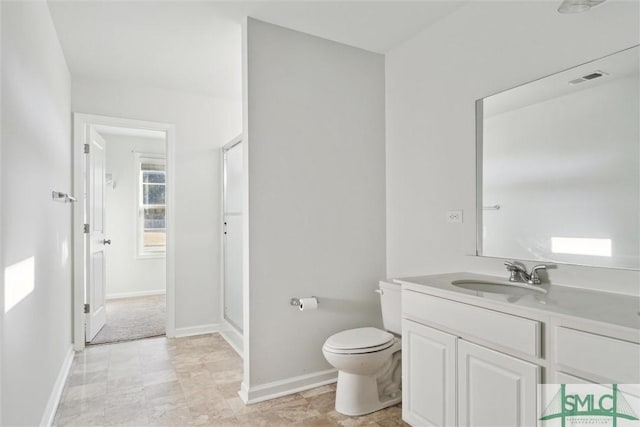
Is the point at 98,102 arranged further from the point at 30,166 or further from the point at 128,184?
the point at 128,184

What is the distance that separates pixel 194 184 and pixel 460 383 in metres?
3.07

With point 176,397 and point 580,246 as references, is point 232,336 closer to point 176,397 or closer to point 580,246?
point 176,397

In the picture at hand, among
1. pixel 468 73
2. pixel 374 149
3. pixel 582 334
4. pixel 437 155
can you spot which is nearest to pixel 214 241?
pixel 374 149

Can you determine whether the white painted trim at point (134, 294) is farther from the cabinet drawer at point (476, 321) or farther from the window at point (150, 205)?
the cabinet drawer at point (476, 321)

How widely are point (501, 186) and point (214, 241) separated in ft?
9.22

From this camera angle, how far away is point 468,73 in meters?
2.31

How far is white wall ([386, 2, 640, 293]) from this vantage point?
1740 millimetres

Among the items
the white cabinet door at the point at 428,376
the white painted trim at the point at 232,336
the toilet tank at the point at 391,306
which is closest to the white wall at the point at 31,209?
the white painted trim at the point at 232,336

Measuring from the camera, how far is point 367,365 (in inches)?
87.3

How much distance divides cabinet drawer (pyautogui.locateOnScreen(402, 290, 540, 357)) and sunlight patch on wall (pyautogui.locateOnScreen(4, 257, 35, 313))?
175 centimetres

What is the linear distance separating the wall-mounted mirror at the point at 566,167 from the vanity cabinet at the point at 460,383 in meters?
0.61

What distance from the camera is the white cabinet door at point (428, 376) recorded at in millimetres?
1780

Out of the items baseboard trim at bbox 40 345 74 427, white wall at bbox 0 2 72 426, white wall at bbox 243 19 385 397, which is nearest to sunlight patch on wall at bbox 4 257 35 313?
white wall at bbox 0 2 72 426

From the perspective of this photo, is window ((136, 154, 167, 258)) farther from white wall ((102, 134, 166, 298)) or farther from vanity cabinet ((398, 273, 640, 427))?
vanity cabinet ((398, 273, 640, 427))
